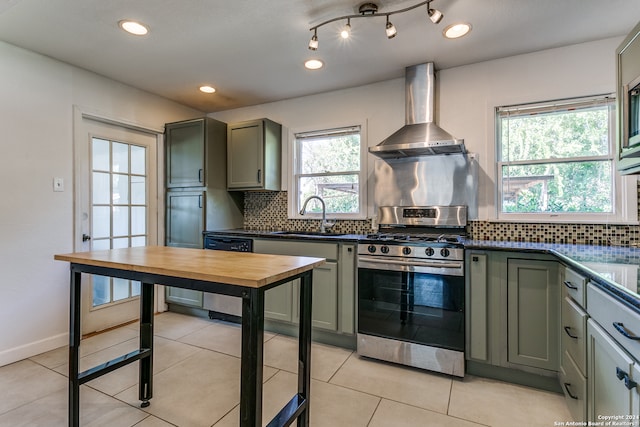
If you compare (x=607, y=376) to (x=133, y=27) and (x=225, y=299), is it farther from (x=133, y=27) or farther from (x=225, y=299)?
(x=133, y=27)

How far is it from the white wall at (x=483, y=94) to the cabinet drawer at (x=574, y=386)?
49.7 inches

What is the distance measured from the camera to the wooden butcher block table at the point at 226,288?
3.80 feet

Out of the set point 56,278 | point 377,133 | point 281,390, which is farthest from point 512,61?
point 56,278

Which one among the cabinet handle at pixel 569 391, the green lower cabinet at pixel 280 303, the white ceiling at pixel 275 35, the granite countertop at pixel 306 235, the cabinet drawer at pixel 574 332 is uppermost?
the white ceiling at pixel 275 35

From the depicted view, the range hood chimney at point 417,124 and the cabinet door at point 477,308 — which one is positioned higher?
the range hood chimney at point 417,124

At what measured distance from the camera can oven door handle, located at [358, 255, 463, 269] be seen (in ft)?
7.32

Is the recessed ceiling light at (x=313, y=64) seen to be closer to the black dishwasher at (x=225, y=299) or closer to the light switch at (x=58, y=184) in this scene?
the black dishwasher at (x=225, y=299)

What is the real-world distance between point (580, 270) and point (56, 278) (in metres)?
3.75

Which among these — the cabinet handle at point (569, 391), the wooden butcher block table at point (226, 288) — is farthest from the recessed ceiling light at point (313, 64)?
the cabinet handle at point (569, 391)

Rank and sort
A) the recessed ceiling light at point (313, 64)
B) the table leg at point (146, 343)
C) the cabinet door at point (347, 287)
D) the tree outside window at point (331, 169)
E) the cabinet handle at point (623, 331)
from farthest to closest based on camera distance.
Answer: the tree outside window at point (331, 169) < the recessed ceiling light at point (313, 64) < the cabinet door at point (347, 287) < the table leg at point (146, 343) < the cabinet handle at point (623, 331)

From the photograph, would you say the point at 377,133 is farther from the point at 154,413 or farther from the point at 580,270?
the point at 154,413

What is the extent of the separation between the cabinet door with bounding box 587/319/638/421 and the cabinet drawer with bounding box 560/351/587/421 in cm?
9

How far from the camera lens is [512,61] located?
2.64m

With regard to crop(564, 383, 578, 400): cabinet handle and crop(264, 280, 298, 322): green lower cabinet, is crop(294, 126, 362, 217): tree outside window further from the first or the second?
crop(564, 383, 578, 400): cabinet handle
